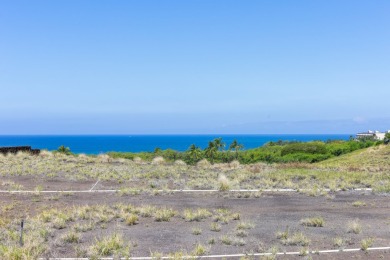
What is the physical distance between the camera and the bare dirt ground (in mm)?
10266

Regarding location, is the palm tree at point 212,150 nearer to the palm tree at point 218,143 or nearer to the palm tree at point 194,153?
the palm tree at point 218,143

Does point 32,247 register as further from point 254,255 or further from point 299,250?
point 299,250

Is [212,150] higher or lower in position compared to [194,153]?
higher

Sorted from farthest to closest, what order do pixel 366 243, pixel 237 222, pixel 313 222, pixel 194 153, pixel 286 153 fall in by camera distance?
pixel 194 153 → pixel 286 153 → pixel 237 222 → pixel 313 222 → pixel 366 243

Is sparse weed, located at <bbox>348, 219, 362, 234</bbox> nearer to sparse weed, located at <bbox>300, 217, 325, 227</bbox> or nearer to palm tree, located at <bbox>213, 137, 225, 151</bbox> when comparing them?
sparse weed, located at <bbox>300, 217, 325, 227</bbox>

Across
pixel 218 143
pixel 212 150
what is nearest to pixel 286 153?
pixel 218 143

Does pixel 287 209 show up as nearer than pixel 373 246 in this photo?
No

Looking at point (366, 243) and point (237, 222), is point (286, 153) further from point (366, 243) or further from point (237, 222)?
point (366, 243)

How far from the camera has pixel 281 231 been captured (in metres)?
11.6

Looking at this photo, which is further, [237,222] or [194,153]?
[194,153]

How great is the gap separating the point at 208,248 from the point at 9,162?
2093cm

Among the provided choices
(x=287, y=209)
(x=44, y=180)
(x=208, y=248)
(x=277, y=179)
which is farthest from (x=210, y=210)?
(x=44, y=180)

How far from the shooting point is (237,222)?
1288 centimetres

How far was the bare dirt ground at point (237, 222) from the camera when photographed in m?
10.3
